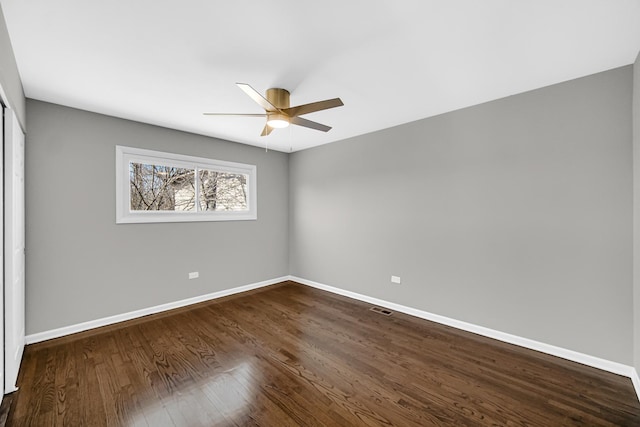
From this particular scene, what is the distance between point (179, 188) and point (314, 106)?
2736mm

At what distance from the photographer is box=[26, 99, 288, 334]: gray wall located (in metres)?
2.84

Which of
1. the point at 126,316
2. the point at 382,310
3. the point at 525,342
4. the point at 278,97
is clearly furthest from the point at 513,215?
the point at 126,316

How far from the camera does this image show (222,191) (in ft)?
14.8

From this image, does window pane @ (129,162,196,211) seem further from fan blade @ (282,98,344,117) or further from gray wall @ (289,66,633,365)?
gray wall @ (289,66,633,365)

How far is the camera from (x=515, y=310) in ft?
9.09

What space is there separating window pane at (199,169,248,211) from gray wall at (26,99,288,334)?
0.31 meters

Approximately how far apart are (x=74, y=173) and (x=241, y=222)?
2249 millimetres

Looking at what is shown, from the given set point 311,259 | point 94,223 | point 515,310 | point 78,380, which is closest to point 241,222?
point 311,259

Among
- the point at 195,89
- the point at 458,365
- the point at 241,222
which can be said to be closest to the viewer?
the point at 458,365

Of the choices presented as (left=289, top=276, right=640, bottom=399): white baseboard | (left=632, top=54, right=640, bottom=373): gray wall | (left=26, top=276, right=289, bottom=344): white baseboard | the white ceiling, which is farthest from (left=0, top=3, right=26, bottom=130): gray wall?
(left=632, top=54, right=640, bottom=373): gray wall

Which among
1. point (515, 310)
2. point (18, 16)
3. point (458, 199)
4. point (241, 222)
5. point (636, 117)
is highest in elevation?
point (18, 16)

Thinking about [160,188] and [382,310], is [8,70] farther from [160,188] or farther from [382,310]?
[382,310]

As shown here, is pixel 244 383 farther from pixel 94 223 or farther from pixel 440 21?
pixel 440 21

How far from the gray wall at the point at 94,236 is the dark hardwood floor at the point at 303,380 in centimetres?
41
